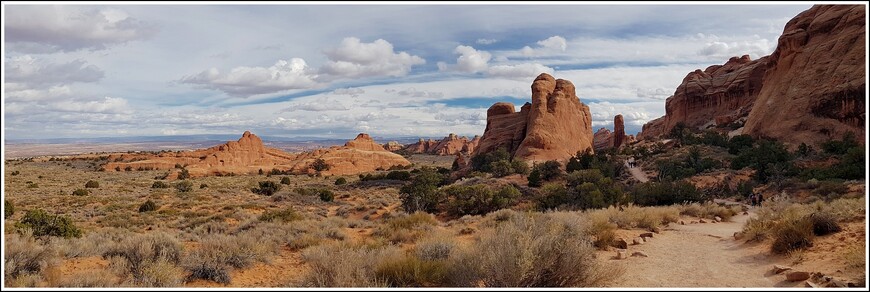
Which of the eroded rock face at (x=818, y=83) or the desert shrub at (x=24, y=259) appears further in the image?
the eroded rock face at (x=818, y=83)

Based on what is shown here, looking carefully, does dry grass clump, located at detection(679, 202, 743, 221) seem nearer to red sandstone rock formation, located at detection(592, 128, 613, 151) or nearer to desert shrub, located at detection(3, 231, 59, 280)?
desert shrub, located at detection(3, 231, 59, 280)

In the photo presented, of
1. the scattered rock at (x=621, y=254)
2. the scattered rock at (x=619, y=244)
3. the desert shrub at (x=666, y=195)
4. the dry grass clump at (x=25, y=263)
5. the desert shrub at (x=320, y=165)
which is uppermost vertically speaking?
the dry grass clump at (x=25, y=263)

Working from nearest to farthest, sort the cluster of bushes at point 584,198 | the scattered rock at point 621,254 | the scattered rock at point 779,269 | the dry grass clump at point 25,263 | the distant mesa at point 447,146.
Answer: the dry grass clump at point 25,263
the scattered rock at point 779,269
the scattered rock at point 621,254
the cluster of bushes at point 584,198
the distant mesa at point 447,146

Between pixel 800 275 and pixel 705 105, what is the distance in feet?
273

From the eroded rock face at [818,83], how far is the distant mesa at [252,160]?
5494 cm

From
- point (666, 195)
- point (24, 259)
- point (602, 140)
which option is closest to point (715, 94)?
point (602, 140)

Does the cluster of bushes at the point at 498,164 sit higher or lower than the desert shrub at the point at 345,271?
lower

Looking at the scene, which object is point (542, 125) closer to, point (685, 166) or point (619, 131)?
point (685, 166)

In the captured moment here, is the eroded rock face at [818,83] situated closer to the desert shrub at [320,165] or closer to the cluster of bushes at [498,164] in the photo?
the cluster of bushes at [498,164]

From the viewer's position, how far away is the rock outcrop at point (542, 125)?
54.8 meters

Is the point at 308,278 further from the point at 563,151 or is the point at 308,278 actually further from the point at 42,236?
the point at 563,151

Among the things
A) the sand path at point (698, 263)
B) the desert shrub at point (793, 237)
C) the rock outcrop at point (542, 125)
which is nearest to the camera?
the sand path at point (698, 263)

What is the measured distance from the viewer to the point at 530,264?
601cm

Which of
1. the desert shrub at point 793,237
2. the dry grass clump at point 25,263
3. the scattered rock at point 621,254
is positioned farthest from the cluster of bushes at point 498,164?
the dry grass clump at point 25,263
